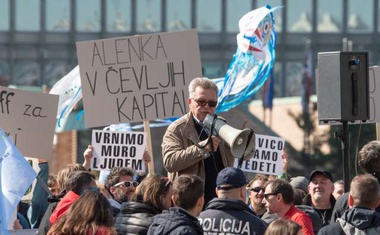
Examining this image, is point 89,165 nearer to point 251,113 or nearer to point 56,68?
point 251,113

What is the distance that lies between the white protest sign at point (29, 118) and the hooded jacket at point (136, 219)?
3.00 m

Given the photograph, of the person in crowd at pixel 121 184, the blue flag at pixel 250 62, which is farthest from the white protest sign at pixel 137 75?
the person in crowd at pixel 121 184

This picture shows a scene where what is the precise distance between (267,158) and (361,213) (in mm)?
5032

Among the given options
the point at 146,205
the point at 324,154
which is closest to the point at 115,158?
the point at 146,205

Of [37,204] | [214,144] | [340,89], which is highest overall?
[340,89]

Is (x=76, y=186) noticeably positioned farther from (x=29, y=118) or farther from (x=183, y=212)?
(x=29, y=118)

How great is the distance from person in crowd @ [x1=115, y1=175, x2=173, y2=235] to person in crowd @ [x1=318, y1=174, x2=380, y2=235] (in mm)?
1014

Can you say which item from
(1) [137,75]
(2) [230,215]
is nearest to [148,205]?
(2) [230,215]

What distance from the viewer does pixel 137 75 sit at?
1138 cm

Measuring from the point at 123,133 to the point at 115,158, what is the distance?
0.82 feet

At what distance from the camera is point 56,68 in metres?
55.4

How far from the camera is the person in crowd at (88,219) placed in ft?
21.1

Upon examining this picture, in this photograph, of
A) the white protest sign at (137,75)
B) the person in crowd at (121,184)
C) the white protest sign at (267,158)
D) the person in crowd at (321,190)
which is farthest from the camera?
the white protest sign at (267,158)

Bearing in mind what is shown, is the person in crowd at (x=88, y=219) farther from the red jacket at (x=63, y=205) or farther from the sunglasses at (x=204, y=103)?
the sunglasses at (x=204, y=103)
